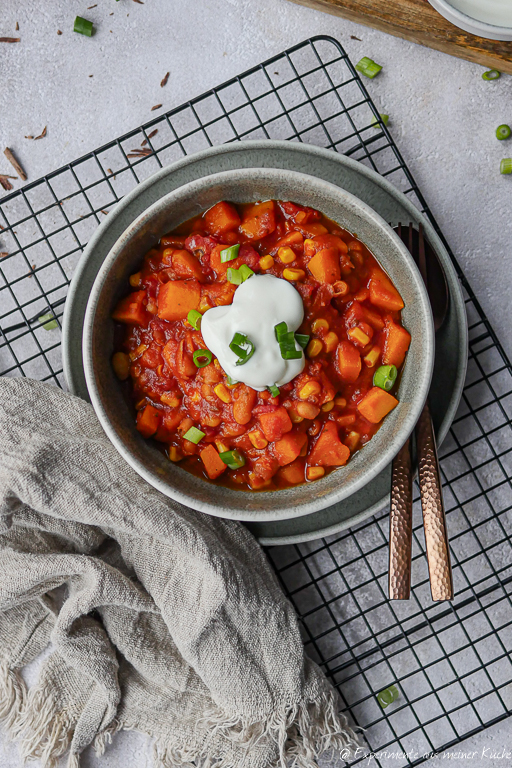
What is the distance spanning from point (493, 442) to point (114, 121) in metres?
2.67

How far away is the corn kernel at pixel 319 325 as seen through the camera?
8.59ft

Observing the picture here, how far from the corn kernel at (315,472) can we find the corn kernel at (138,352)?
908mm

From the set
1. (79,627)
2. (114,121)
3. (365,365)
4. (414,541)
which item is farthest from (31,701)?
(114,121)

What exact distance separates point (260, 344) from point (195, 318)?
0.31 meters

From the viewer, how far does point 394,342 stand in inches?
106

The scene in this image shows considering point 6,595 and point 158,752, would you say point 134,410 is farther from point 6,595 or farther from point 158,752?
point 158,752

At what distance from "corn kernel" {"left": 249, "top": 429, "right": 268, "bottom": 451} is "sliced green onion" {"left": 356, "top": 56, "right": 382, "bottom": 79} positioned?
206cm

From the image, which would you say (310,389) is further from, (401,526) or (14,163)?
(14,163)

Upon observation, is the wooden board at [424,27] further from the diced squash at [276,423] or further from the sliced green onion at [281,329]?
the diced squash at [276,423]

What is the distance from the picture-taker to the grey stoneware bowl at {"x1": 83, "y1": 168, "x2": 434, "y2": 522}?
2564 millimetres

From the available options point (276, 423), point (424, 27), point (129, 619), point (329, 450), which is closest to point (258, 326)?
point (276, 423)

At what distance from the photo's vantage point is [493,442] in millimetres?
3299

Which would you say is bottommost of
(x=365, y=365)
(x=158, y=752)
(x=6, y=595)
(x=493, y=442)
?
(x=158, y=752)

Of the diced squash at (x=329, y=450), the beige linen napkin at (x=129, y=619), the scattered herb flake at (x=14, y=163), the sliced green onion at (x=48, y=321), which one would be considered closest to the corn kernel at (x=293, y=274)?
the diced squash at (x=329, y=450)
